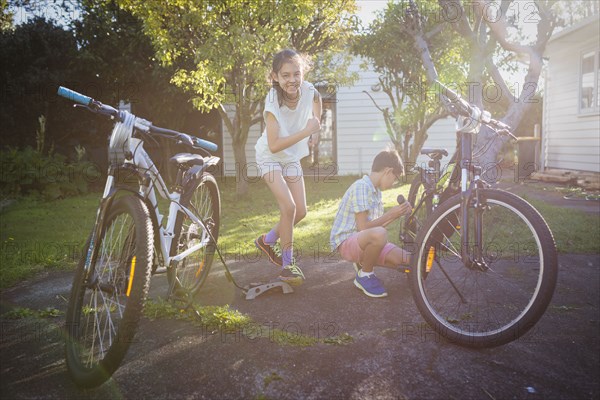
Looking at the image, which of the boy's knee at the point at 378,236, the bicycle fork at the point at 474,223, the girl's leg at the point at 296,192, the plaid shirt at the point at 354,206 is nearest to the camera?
the bicycle fork at the point at 474,223

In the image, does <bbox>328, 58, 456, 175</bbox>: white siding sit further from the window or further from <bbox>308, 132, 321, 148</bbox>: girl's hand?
the window

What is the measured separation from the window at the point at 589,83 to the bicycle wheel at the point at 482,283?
30.3 feet

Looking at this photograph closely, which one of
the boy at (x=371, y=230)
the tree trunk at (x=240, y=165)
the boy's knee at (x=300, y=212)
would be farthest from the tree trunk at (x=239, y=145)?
the boy at (x=371, y=230)

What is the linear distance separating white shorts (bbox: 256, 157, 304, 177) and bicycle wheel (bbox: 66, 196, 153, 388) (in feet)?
4.55

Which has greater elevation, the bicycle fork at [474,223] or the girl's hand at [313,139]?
the girl's hand at [313,139]

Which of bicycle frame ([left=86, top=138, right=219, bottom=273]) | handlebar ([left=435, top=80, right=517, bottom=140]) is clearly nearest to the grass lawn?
bicycle frame ([left=86, top=138, right=219, bottom=273])

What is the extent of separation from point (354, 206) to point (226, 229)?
338cm

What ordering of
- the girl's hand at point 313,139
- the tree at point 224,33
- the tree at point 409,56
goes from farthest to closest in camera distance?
the tree at point 409,56, the tree at point 224,33, the girl's hand at point 313,139

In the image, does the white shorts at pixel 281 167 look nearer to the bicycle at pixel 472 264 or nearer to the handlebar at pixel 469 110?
the bicycle at pixel 472 264

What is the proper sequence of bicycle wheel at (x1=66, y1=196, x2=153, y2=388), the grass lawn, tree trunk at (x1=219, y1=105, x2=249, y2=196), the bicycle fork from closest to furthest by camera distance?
bicycle wheel at (x1=66, y1=196, x2=153, y2=388)
the bicycle fork
the grass lawn
tree trunk at (x1=219, y1=105, x2=249, y2=196)

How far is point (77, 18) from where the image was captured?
1203cm

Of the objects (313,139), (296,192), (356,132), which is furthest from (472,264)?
(356,132)

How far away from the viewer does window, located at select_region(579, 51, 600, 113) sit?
11.0m

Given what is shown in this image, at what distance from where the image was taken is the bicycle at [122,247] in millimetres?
1967
